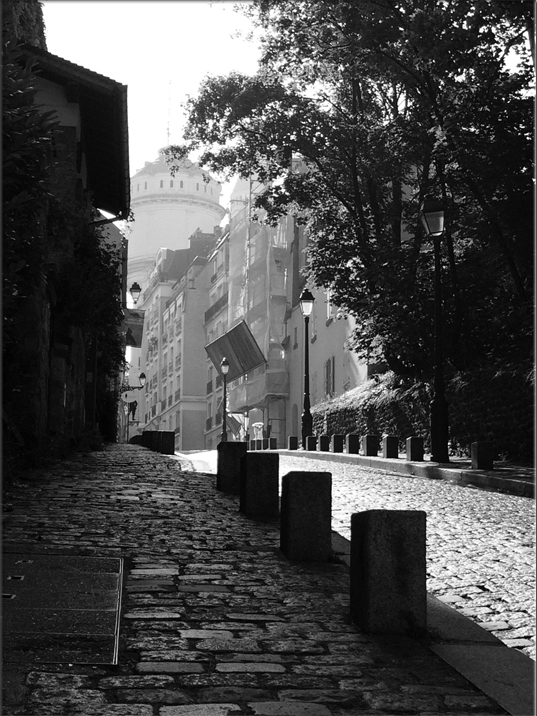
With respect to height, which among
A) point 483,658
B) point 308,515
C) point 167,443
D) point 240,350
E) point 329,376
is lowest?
point 483,658

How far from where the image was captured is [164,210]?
126062 millimetres

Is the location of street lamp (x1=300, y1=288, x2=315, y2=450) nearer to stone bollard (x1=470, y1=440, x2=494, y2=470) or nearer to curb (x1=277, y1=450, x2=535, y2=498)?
curb (x1=277, y1=450, x2=535, y2=498)

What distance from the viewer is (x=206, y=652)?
4660 millimetres

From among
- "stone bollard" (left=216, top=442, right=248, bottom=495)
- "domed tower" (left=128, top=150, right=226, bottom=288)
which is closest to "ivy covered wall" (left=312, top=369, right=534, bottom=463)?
"stone bollard" (left=216, top=442, right=248, bottom=495)

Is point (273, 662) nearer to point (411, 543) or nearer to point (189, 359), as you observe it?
point (411, 543)

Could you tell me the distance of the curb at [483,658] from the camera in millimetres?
4133

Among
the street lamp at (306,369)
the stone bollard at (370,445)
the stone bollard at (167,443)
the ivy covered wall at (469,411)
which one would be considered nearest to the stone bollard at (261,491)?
the ivy covered wall at (469,411)

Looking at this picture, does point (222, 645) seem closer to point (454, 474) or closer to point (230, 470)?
point (230, 470)

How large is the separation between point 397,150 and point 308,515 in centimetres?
1784

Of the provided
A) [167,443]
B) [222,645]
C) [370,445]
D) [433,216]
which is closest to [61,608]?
[222,645]

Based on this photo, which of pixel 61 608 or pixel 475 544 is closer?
pixel 61 608

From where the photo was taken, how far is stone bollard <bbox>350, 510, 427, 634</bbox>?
516 centimetres

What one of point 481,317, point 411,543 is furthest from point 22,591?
point 481,317

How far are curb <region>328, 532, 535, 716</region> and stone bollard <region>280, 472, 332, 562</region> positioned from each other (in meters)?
1.38
